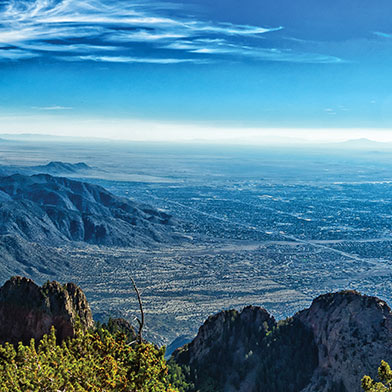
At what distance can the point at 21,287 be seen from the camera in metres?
29.9

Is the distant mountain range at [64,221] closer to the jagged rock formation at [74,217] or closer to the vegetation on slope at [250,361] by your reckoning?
the jagged rock formation at [74,217]

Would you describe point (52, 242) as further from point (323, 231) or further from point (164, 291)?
point (323, 231)

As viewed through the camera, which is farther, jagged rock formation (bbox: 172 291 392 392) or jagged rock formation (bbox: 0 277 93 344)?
jagged rock formation (bbox: 0 277 93 344)

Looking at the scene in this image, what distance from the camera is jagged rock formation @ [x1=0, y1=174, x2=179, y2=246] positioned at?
10862cm

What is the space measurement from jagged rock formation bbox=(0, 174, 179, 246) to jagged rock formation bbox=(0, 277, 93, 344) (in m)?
72.3

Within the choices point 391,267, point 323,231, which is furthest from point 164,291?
point 323,231

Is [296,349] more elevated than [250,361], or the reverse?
[296,349]

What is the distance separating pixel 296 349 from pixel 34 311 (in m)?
16.8

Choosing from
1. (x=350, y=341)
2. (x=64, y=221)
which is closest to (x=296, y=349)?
(x=350, y=341)

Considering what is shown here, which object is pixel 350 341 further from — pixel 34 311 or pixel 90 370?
pixel 34 311

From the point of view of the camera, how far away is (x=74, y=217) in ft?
388

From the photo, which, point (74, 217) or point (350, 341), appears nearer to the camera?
point (350, 341)

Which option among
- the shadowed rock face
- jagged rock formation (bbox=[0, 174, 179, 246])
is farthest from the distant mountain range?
the shadowed rock face

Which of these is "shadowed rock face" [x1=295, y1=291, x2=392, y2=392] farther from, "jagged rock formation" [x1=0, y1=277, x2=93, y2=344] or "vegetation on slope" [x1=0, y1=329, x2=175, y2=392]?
"vegetation on slope" [x1=0, y1=329, x2=175, y2=392]
